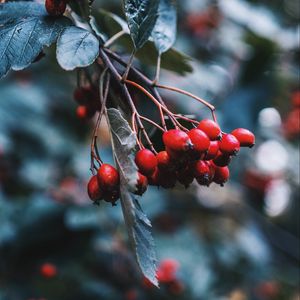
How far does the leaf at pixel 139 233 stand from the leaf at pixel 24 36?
1.13 ft

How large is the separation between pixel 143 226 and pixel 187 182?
0.15m

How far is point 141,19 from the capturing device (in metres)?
1.08

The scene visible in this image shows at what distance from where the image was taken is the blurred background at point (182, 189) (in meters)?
2.14

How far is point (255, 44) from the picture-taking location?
2.83 m

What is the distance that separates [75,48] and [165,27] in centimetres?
45

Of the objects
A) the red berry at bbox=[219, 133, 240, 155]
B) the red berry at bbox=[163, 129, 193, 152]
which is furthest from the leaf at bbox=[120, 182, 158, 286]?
the red berry at bbox=[219, 133, 240, 155]

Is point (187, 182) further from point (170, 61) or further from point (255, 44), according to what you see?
point (255, 44)

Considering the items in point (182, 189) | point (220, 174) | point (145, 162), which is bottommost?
point (182, 189)

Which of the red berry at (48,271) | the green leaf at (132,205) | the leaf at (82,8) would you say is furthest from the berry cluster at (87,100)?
the red berry at (48,271)

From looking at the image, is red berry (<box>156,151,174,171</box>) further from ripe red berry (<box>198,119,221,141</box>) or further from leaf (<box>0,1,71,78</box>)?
leaf (<box>0,1,71,78</box>)

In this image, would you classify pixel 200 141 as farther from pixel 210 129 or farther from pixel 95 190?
pixel 95 190

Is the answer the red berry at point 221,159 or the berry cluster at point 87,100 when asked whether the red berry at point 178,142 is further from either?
the berry cluster at point 87,100

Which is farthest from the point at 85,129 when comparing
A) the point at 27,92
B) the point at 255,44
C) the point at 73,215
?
the point at 255,44

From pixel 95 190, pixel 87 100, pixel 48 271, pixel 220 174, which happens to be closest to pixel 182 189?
pixel 48 271
